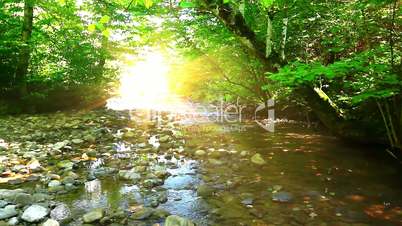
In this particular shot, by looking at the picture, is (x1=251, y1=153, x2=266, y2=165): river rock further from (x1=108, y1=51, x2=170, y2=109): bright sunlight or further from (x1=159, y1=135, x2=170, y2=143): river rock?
(x1=108, y1=51, x2=170, y2=109): bright sunlight

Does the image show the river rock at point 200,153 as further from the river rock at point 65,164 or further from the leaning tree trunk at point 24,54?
the leaning tree trunk at point 24,54

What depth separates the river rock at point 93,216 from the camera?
4086 millimetres

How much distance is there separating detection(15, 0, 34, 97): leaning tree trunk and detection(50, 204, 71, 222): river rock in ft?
33.3

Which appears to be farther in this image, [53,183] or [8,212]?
[53,183]

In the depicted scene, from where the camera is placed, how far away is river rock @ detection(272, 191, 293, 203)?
4.86 metres

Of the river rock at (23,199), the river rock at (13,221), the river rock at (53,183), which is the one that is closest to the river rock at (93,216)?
the river rock at (13,221)

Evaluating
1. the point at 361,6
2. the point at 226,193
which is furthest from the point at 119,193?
the point at 361,6

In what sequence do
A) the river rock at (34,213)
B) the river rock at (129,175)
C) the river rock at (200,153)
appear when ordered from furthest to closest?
Result: the river rock at (200,153), the river rock at (129,175), the river rock at (34,213)

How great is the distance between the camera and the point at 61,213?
4297mm

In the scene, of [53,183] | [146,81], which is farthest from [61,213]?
[146,81]

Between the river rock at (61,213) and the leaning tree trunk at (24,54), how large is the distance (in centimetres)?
1016

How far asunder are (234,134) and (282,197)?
5.14 meters

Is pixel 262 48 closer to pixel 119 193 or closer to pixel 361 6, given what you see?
pixel 361 6

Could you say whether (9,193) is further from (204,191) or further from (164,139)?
(164,139)
